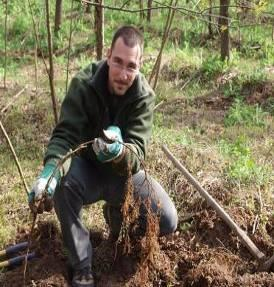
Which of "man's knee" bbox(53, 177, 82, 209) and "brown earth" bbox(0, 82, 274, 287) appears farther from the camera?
"brown earth" bbox(0, 82, 274, 287)

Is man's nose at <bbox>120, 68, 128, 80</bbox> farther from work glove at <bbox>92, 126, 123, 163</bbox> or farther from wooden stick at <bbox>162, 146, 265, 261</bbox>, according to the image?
wooden stick at <bbox>162, 146, 265, 261</bbox>

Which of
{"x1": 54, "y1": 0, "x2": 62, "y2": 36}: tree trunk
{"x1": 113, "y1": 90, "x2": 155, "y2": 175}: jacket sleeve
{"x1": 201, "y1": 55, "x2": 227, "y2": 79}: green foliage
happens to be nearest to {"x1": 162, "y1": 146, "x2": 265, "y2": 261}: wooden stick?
{"x1": 113, "y1": 90, "x2": 155, "y2": 175}: jacket sleeve

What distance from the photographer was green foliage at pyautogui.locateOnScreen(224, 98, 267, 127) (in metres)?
5.29

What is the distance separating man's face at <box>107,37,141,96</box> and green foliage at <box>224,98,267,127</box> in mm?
2774

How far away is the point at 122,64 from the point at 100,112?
1.05 ft

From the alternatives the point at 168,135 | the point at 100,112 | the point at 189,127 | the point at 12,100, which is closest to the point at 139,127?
the point at 100,112

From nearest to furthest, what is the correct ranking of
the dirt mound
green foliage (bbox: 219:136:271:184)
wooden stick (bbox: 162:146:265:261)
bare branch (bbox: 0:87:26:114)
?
the dirt mound < wooden stick (bbox: 162:146:265:261) < green foliage (bbox: 219:136:271:184) < bare branch (bbox: 0:87:26:114)

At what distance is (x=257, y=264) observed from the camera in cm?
303

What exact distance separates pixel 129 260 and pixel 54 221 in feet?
1.86

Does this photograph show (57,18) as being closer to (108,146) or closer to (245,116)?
(245,116)

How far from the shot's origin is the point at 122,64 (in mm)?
2643

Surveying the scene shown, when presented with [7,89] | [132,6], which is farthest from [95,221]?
[132,6]

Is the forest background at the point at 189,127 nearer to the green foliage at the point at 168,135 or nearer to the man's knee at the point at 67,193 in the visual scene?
the green foliage at the point at 168,135

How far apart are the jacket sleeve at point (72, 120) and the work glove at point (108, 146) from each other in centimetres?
40
